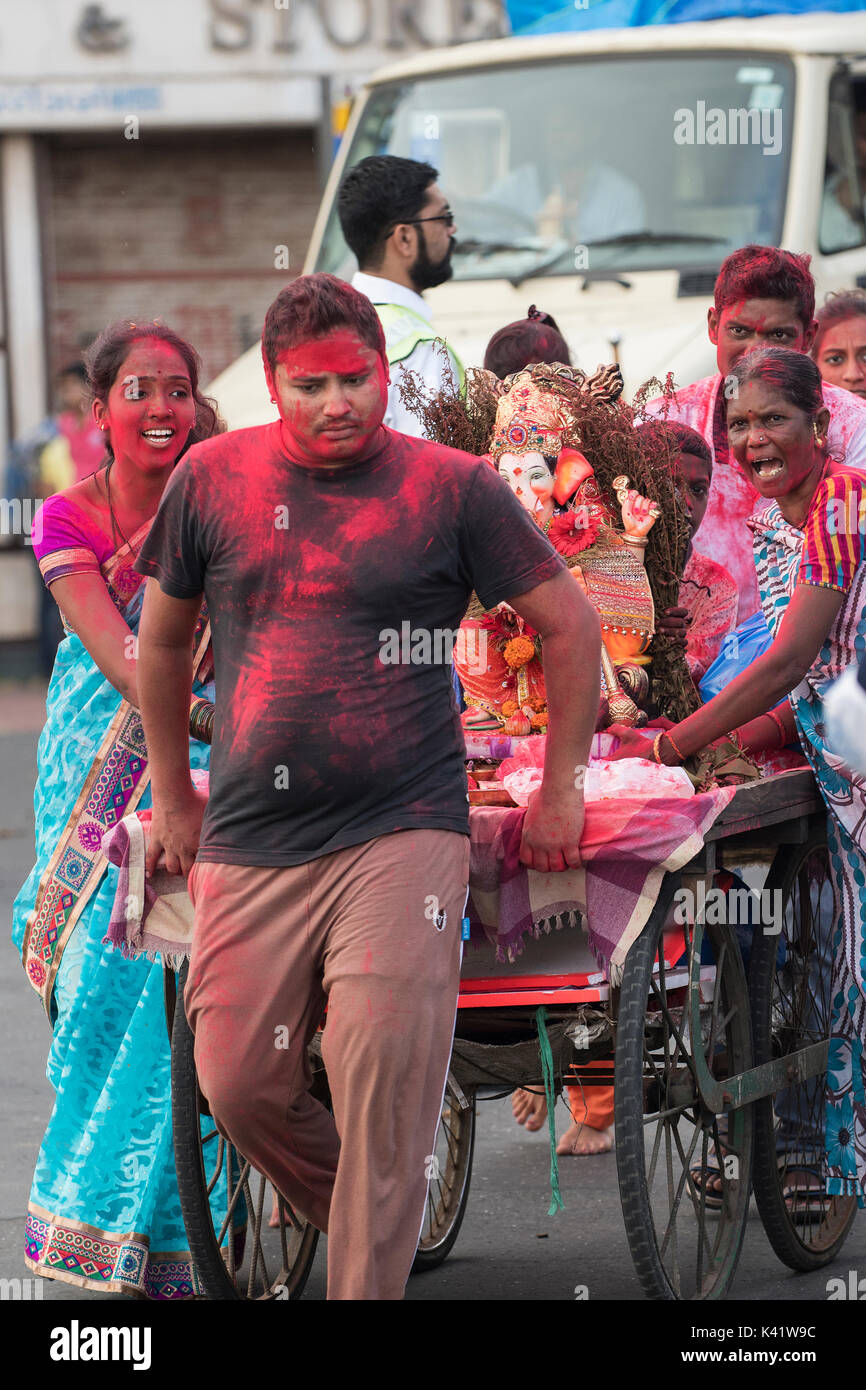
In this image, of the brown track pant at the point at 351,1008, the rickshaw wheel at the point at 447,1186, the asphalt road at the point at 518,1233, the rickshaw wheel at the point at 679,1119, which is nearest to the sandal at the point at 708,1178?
the rickshaw wheel at the point at 679,1119

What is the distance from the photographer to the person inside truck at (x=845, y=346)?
5.85 m

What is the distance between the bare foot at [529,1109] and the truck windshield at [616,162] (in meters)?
3.80

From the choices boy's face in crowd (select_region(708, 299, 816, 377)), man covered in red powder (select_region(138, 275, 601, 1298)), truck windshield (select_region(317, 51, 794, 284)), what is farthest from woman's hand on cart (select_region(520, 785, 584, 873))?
truck windshield (select_region(317, 51, 794, 284))

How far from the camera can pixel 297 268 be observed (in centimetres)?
1559

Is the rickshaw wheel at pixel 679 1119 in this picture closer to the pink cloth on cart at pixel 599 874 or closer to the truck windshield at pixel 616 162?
the pink cloth on cart at pixel 599 874

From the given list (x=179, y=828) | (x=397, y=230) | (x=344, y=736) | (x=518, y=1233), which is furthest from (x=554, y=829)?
(x=397, y=230)

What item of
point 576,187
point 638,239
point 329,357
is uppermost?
point 576,187

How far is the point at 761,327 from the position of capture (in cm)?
494

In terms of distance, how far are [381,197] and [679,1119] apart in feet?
8.63

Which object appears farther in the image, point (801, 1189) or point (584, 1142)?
point (584, 1142)

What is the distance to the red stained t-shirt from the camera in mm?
3352

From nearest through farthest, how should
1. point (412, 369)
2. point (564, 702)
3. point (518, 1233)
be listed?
1. point (564, 702)
2. point (518, 1233)
3. point (412, 369)

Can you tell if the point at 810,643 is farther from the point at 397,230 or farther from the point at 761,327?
the point at 397,230

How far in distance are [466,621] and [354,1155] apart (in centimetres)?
124
